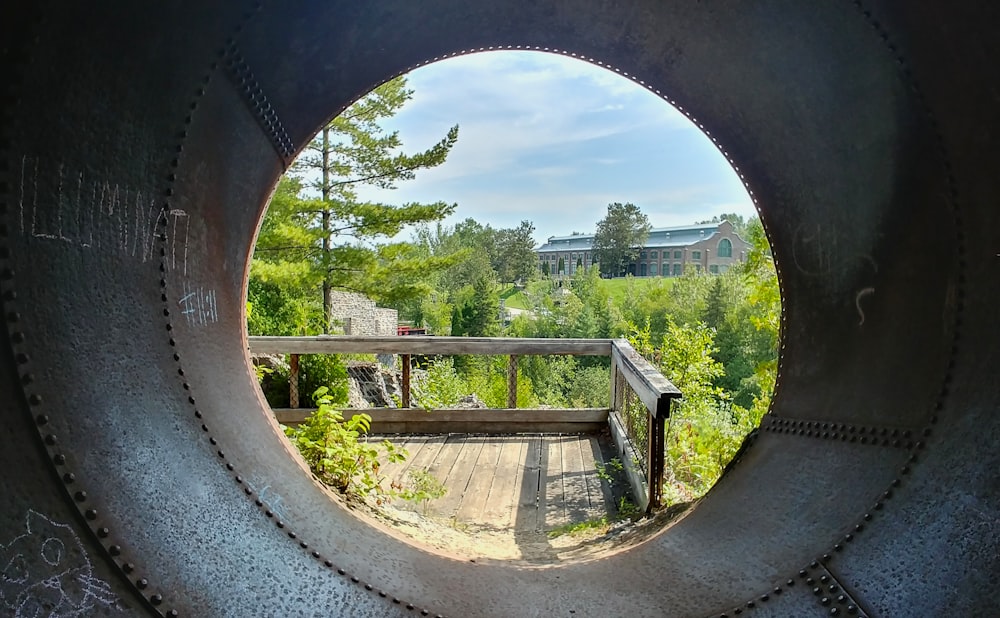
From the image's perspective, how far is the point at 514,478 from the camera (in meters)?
4.95

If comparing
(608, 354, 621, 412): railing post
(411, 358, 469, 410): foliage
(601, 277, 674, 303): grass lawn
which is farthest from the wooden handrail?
(601, 277, 674, 303): grass lawn

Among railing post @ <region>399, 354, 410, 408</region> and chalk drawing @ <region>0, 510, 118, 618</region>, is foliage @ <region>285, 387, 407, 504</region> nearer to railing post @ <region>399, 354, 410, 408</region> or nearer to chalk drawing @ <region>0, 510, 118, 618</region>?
railing post @ <region>399, 354, 410, 408</region>

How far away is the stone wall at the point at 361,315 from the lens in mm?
24583

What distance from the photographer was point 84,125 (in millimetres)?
1823

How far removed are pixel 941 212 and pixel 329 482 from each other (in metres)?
3.54

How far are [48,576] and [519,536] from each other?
2.72 m

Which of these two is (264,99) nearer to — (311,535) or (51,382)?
(51,382)

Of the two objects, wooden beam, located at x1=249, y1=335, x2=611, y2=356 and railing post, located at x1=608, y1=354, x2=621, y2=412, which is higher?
wooden beam, located at x1=249, y1=335, x2=611, y2=356

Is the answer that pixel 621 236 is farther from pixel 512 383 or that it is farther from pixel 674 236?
pixel 512 383

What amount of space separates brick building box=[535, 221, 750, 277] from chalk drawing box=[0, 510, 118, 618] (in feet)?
231

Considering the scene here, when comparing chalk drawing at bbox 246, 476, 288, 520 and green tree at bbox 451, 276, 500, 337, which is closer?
chalk drawing at bbox 246, 476, 288, 520

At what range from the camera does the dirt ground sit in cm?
342

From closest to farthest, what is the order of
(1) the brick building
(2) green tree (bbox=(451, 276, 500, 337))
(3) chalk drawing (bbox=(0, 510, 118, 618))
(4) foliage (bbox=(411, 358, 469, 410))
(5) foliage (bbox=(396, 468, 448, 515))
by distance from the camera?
(3) chalk drawing (bbox=(0, 510, 118, 618))
(5) foliage (bbox=(396, 468, 448, 515))
(4) foliage (bbox=(411, 358, 469, 410))
(2) green tree (bbox=(451, 276, 500, 337))
(1) the brick building

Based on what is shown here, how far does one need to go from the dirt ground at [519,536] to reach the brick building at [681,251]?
6791 cm
